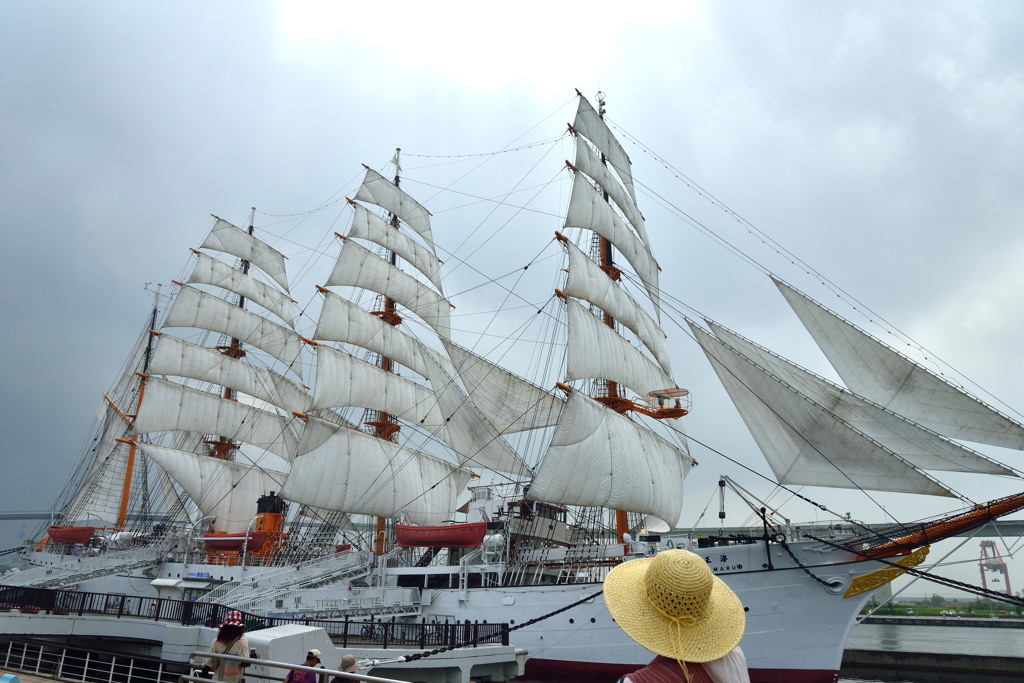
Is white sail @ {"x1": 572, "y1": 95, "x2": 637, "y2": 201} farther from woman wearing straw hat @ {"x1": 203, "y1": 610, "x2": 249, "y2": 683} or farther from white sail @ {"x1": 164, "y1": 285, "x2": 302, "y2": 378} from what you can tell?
woman wearing straw hat @ {"x1": 203, "y1": 610, "x2": 249, "y2": 683}

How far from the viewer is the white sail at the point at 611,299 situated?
1380 inches

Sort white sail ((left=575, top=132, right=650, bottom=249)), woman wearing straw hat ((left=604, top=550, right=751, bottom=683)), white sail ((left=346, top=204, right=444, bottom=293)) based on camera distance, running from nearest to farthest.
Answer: woman wearing straw hat ((left=604, top=550, right=751, bottom=683)), white sail ((left=575, top=132, right=650, bottom=249)), white sail ((left=346, top=204, right=444, bottom=293))

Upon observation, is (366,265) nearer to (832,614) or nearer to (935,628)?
(832,614)

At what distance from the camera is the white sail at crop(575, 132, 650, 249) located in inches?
1567

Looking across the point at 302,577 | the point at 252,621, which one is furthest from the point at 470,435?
the point at 252,621

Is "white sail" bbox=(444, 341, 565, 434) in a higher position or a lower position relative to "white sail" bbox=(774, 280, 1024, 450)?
higher

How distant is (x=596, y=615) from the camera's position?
72.5 feet

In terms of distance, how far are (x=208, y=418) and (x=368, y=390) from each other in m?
17.0

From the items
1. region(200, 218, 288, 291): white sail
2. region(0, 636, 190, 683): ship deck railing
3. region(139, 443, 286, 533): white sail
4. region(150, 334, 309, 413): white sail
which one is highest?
region(200, 218, 288, 291): white sail

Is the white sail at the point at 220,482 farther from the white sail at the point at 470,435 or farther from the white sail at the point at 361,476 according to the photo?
the white sail at the point at 470,435

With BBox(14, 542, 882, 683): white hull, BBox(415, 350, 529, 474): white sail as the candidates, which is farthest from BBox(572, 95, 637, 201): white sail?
BBox(14, 542, 882, 683): white hull

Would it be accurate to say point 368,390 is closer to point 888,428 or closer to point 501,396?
point 501,396

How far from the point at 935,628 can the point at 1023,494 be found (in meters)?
74.1

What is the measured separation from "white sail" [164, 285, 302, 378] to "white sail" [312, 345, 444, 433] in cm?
1676
